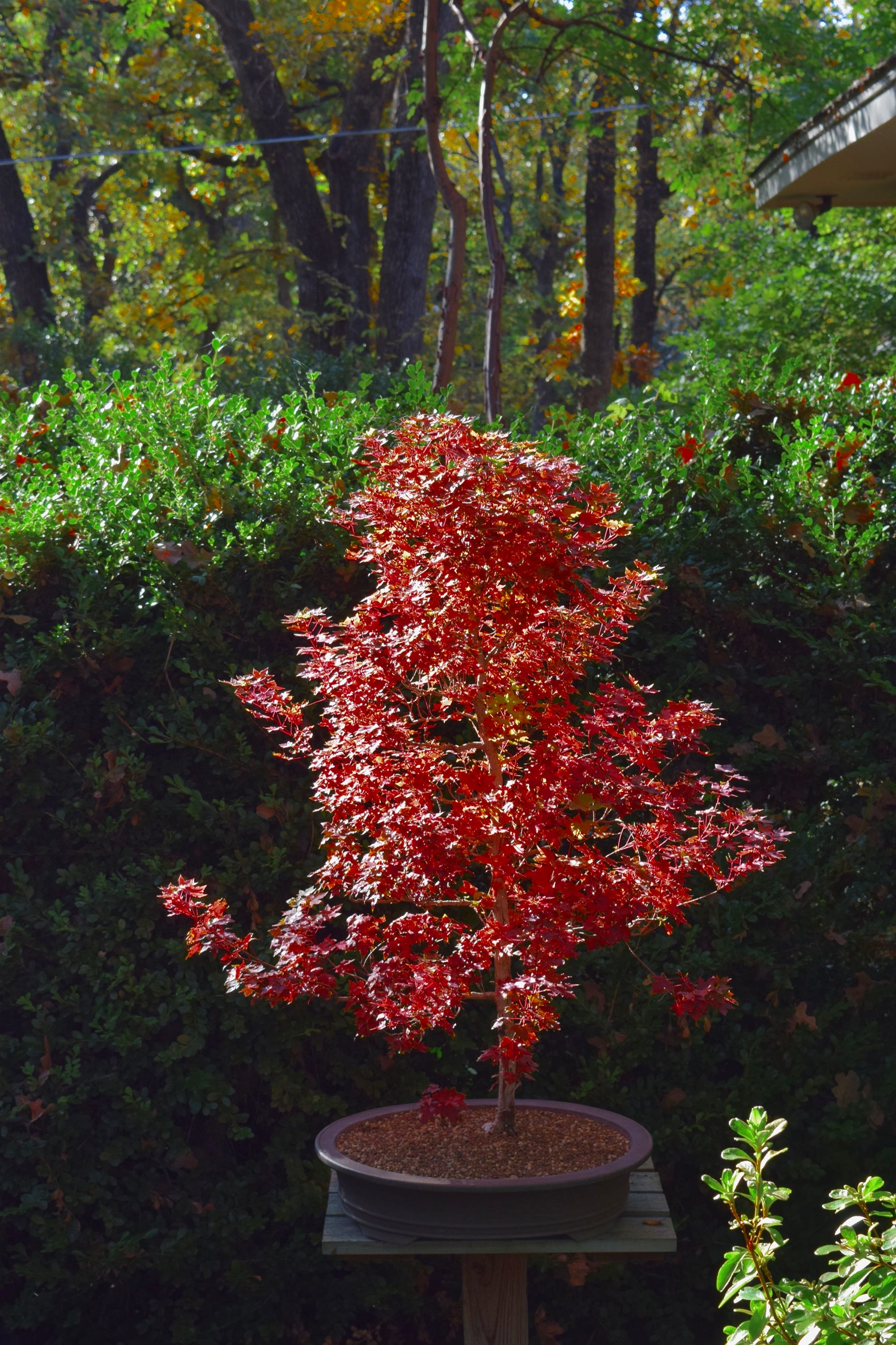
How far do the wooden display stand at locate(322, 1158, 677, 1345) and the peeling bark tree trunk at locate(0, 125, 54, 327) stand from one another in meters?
Result: 10.5

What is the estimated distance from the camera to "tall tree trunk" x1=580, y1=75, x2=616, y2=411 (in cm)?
1306

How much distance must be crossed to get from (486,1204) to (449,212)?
4028 millimetres

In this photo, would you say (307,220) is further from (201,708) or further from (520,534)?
(520,534)

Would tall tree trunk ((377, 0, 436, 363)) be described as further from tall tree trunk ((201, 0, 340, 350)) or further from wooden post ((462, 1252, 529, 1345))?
wooden post ((462, 1252, 529, 1345))

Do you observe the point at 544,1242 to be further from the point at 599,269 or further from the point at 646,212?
the point at 646,212

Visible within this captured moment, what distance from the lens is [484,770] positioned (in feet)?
8.70

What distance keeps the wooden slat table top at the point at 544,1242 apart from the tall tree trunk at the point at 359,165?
400 inches

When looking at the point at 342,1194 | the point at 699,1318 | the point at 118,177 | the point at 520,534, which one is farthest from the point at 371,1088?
the point at 118,177

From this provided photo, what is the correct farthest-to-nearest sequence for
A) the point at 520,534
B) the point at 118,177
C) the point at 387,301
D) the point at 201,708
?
the point at 118,177
the point at 387,301
the point at 201,708
the point at 520,534

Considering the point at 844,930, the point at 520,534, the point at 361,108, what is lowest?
the point at 844,930

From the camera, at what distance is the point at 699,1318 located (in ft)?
10.9

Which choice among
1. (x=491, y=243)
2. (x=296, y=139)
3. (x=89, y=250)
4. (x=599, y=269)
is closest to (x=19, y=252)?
(x=296, y=139)

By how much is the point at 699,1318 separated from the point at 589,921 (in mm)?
1553

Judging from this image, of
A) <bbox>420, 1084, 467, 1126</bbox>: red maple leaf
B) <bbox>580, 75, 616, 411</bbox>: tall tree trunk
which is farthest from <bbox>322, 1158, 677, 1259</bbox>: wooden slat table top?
<bbox>580, 75, 616, 411</bbox>: tall tree trunk
